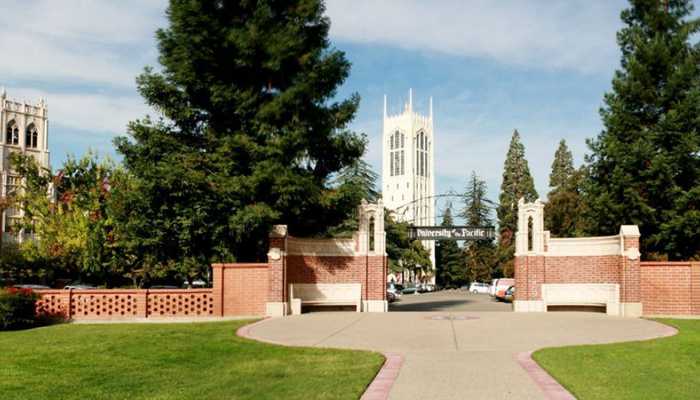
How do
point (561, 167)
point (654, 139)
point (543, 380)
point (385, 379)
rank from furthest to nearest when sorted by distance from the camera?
point (561, 167), point (654, 139), point (385, 379), point (543, 380)

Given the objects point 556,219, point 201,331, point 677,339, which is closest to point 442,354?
point 677,339

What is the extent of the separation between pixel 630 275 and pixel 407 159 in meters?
107

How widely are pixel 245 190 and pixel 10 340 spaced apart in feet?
27.1

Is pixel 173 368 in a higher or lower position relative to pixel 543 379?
lower

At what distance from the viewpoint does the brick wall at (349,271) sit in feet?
74.4

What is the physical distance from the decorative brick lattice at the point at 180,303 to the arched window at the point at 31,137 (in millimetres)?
96535

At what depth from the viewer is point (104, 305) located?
20.1m

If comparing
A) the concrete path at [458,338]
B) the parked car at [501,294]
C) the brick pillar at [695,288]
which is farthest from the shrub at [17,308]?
the parked car at [501,294]

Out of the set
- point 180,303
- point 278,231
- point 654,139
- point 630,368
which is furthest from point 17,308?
point 654,139

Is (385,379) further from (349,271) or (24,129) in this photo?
(24,129)

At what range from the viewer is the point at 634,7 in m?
29.2

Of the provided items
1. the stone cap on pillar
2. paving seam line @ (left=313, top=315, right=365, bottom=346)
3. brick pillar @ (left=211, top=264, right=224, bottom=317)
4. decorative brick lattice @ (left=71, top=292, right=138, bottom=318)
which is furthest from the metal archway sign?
decorative brick lattice @ (left=71, top=292, right=138, bottom=318)

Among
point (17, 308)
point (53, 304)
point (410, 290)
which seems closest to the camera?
point (17, 308)

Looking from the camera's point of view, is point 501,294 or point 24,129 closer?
point 501,294
